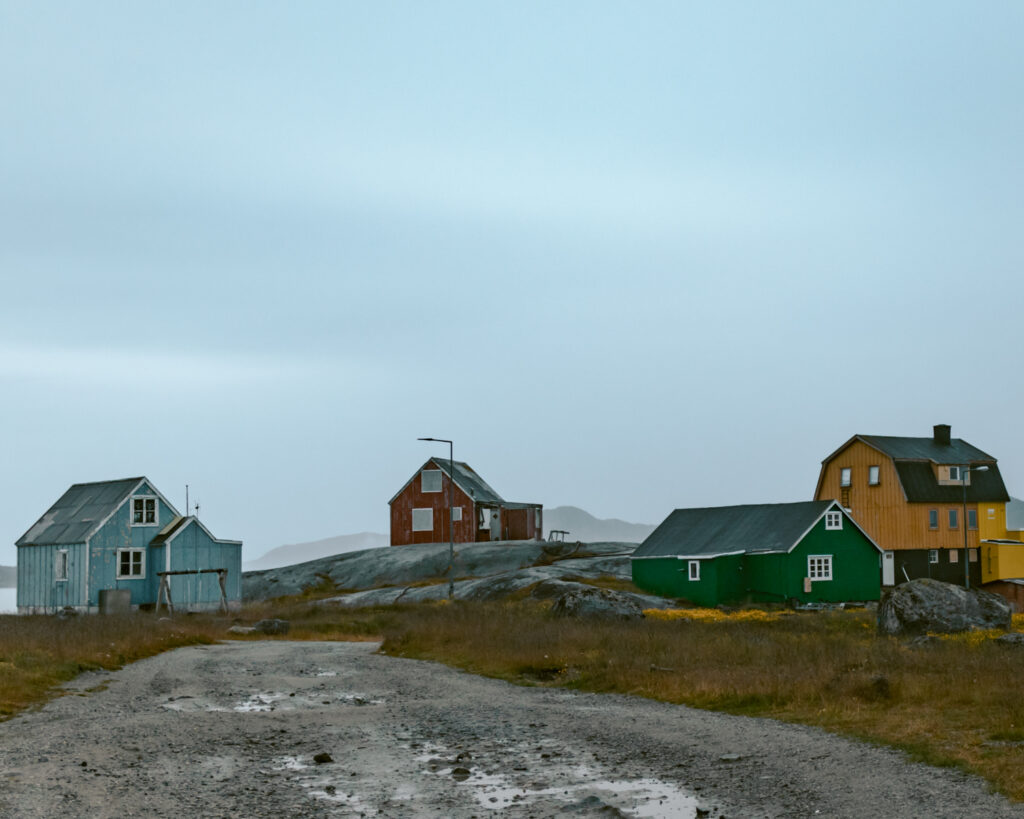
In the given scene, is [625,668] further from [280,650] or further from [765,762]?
[280,650]

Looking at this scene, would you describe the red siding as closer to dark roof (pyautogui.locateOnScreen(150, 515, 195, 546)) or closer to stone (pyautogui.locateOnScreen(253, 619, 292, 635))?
dark roof (pyautogui.locateOnScreen(150, 515, 195, 546))

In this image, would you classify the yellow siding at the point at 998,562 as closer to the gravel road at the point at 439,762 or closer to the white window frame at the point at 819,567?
the white window frame at the point at 819,567

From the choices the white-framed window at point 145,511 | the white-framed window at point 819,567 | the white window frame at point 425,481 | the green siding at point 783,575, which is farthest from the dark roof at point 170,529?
the white-framed window at point 819,567

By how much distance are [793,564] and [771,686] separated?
39025 millimetres

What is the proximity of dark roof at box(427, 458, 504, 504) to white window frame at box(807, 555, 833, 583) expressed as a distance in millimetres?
29847

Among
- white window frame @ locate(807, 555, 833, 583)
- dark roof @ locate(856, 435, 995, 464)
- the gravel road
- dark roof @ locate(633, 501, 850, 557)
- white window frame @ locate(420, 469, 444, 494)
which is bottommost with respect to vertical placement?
white window frame @ locate(807, 555, 833, 583)

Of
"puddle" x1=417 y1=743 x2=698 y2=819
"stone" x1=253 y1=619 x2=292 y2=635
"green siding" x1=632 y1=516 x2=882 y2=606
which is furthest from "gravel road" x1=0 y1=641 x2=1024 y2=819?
"green siding" x1=632 y1=516 x2=882 y2=606

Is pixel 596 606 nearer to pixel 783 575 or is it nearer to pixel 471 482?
pixel 783 575

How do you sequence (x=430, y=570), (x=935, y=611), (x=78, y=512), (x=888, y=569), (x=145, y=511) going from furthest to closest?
(x=430, y=570), (x=888, y=569), (x=78, y=512), (x=145, y=511), (x=935, y=611)

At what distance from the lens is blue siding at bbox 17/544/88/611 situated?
165ft

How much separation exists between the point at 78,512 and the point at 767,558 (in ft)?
116

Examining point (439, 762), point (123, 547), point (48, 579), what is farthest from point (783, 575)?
point (439, 762)

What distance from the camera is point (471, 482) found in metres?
82.4

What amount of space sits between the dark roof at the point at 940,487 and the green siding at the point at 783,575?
13040 mm
